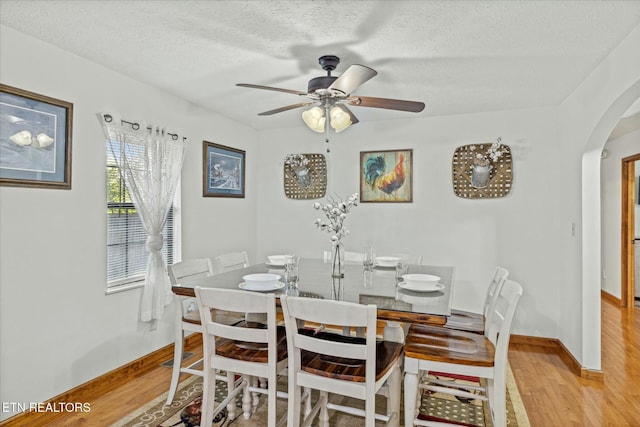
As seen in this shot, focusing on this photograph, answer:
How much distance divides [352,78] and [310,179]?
254 cm

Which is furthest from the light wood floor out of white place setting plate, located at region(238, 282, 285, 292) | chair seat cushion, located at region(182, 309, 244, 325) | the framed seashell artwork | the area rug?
the framed seashell artwork

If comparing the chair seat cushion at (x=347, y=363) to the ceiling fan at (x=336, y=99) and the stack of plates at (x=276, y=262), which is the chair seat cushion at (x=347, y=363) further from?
the ceiling fan at (x=336, y=99)

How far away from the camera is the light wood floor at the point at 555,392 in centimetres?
249

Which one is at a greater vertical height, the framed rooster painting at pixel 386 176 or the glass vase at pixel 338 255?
the framed rooster painting at pixel 386 176

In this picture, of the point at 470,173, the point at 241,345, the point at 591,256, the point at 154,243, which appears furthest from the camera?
the point at 470,173

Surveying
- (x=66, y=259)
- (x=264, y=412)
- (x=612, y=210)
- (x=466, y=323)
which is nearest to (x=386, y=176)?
(x=466, y=323)

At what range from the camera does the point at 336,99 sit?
247cm

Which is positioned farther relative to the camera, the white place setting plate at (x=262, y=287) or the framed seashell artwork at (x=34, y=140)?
the white place setting plate at (x=262, y=287)

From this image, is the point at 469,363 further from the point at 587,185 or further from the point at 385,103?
the point at 587,185

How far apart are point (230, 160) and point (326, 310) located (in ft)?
9.62

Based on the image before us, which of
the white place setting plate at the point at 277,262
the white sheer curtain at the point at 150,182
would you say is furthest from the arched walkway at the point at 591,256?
the white sheer curtain at the point at 150,182

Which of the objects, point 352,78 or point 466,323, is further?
point 466,323

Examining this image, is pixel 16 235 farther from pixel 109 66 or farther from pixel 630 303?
pixel 630 303

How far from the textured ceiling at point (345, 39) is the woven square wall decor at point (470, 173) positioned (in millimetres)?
770
